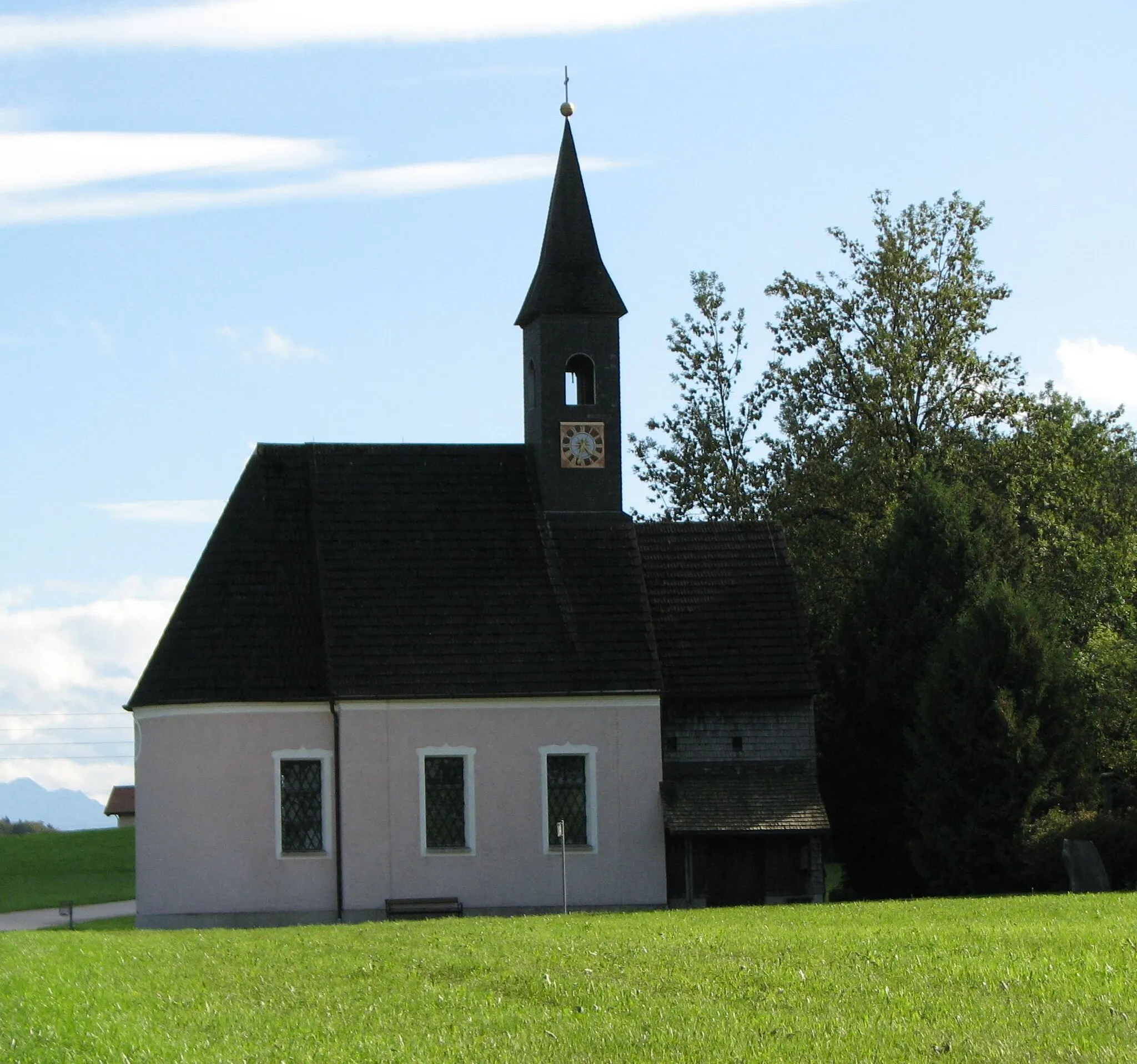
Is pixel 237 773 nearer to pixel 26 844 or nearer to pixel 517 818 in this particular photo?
Answer: pixel 517 818

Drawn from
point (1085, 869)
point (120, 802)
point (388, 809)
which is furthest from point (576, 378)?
point (120, 802)

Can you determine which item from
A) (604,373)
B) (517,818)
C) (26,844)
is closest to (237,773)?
(517,818)

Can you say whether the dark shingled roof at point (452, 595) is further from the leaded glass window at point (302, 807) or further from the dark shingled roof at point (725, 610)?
the leaded glass window at point (302, 807)

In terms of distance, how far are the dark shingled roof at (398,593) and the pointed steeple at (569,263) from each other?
3.57m

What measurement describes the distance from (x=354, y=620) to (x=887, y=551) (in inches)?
466

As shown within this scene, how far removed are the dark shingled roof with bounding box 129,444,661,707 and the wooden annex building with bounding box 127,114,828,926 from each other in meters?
0.05

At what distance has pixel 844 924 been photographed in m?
23.0

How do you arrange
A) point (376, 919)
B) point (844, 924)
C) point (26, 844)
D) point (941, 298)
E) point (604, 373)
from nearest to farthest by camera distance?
point (844, 924) < point (376, 919) < point (604, 373) < point (941, 298) < point (26, 844)

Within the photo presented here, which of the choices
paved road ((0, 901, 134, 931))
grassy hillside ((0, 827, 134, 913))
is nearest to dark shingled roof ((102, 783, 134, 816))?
grassy hillside ((0, 827, 134, 913))

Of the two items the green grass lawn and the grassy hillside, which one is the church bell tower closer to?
the green grass lawn

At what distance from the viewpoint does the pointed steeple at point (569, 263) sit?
37.3 meters

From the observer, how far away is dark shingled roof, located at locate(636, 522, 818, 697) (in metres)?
35.6

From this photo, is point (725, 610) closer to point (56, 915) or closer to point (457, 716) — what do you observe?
point (457, 716)

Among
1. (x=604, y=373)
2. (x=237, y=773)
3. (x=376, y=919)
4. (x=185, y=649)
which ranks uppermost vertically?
(x=604, y=373)
